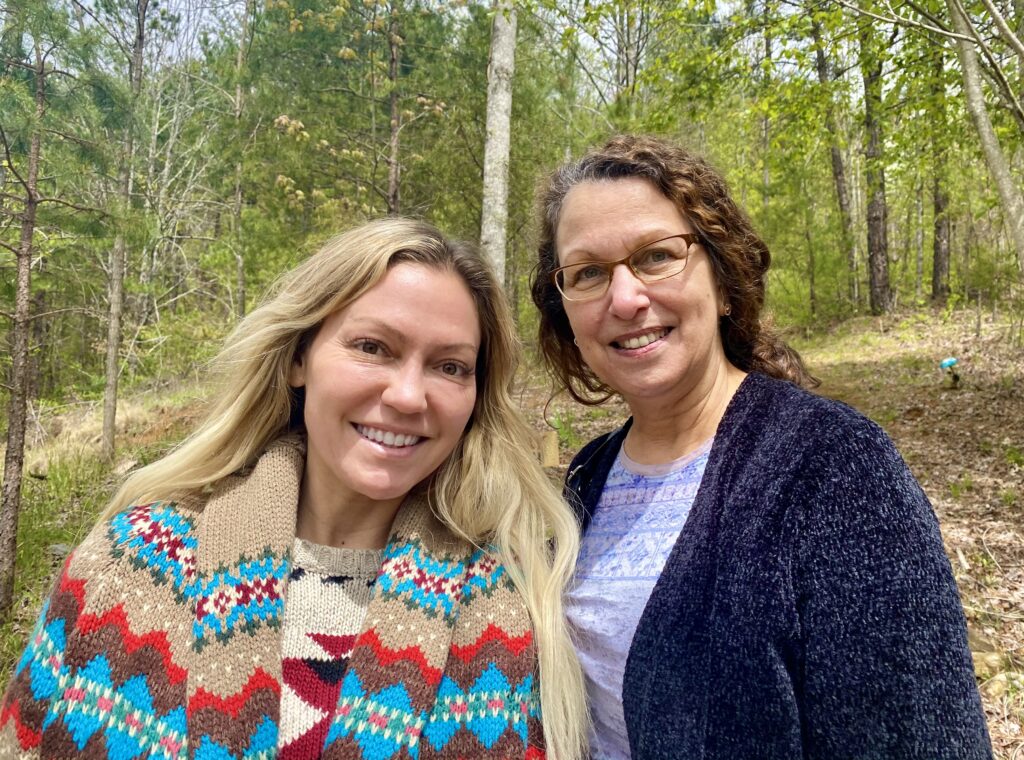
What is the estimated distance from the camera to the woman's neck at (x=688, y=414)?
5.43ft

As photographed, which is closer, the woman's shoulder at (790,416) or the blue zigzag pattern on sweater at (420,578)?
the woman's shoulder at (790,416)

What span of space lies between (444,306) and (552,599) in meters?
0.84

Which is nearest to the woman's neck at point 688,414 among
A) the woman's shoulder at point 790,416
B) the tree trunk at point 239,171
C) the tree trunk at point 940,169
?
the woman's shoulder at point 790,416

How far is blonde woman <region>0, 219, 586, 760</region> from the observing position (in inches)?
49.6

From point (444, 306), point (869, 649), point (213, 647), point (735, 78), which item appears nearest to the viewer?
point (869, 649)

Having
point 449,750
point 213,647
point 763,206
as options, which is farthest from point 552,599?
point 763,206

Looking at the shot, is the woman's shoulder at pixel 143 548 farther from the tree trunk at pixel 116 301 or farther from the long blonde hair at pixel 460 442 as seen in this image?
the tree trunk at pixel 116 301

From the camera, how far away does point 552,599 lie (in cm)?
160

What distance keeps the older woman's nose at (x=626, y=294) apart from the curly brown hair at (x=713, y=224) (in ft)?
0.76

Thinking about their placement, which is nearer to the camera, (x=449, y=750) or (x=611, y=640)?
(x=449, y=750)

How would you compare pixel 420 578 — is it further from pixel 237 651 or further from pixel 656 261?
pixel 656 261

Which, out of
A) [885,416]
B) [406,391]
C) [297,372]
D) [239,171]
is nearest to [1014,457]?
[885,416]

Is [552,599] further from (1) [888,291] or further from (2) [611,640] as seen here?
(1) [888,291]

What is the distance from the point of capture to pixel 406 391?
1.49 metres
